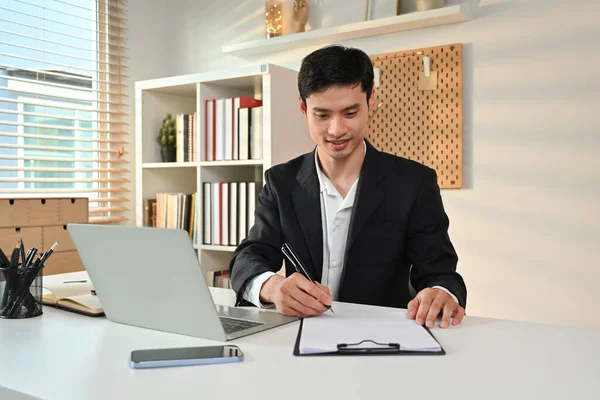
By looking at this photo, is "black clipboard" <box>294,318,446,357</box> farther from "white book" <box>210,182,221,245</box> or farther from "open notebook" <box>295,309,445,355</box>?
"white book" <box>210,182,221,245</box>

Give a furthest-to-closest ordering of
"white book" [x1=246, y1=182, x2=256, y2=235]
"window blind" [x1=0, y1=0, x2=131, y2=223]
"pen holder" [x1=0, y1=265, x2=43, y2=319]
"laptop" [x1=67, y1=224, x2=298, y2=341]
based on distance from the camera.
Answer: "window blind" [x1=0, y1=0, x2=131, y2=223]
"white book" [x1=246, y1=182, x2=256, y2=235]
"pen holder" [x1=0, y1=265, x2=43, y2=319]
"laptop" [x1=67, y1=224, x2=298, y2=341]

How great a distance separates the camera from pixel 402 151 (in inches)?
106

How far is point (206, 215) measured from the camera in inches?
115

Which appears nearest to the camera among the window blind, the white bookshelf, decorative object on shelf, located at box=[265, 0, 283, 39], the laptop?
the laptop

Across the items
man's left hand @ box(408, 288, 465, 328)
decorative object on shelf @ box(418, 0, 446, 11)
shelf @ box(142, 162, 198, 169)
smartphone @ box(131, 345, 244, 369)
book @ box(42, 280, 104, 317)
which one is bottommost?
book @ box(42, 280, 104, 317)

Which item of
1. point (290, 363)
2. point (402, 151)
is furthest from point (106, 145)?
point (290, 363)

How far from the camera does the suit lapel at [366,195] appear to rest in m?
1.60

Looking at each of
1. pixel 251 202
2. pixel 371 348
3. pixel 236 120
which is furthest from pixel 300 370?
pixel 236 120

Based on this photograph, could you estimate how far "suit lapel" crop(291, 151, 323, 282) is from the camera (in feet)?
5.41

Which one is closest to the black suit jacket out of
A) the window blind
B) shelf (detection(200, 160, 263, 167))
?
shelf (detection(200, 160, 263, 167))

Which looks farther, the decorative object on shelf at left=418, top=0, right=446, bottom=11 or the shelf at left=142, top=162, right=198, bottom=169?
the shelf at left=142, top=162, right=198, bottom=169

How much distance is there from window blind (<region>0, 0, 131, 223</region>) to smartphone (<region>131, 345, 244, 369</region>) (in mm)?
2249

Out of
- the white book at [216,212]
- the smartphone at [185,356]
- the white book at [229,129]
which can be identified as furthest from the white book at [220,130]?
the smartphone at [185,356]

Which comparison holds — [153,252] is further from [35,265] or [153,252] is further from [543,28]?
[543,28]
